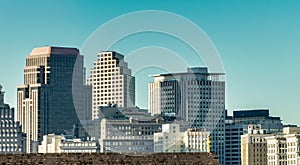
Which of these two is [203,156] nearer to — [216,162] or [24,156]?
[216,162]

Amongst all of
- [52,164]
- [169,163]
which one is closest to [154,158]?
[169,163]

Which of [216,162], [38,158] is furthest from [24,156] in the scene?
[216,162]

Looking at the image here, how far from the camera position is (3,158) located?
3903 cm

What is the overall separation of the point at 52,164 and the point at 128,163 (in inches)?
91.0

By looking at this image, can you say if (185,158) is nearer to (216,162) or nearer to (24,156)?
(216,162)

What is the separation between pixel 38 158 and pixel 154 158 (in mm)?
3395

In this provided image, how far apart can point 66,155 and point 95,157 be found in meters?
0.81

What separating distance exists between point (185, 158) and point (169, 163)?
0.70 m

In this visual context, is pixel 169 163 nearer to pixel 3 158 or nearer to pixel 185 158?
pixel 185 158

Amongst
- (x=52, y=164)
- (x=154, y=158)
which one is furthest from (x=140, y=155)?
(x=52, y=164)

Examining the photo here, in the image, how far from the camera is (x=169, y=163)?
4022 cm

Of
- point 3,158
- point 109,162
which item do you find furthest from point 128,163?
point 3,158

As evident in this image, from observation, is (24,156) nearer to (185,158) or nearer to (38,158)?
(38,158)

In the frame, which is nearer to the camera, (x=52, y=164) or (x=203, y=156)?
(x=52, y=164)
